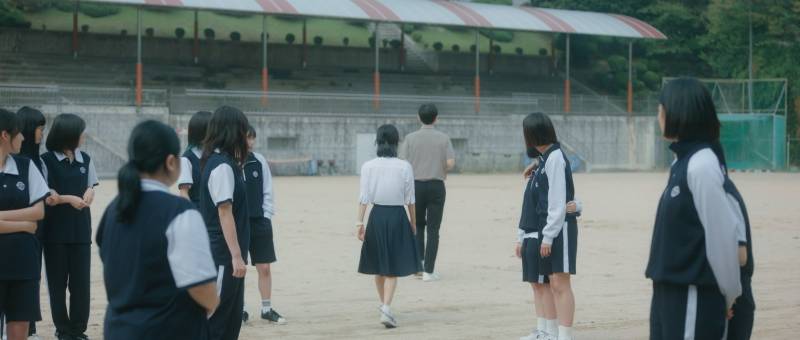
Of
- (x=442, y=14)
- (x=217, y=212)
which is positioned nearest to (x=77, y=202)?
(x=217, y=212)

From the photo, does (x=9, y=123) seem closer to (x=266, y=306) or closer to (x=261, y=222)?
(x=261, y=222)

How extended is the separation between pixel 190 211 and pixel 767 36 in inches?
1892

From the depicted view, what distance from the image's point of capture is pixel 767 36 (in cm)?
4828

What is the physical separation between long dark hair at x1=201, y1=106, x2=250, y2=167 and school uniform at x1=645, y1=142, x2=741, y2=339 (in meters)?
2.68

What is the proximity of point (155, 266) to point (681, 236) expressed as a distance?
79.4 inches

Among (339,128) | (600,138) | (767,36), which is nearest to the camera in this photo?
(339,128)

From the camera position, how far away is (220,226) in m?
6.15

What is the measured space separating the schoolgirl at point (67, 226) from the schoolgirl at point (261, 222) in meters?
1.36

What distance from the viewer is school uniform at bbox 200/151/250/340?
589cm

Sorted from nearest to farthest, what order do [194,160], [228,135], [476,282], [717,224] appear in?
[717,224] → [228,135] → [194,160] → [476,282]

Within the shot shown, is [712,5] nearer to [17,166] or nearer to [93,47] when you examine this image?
[93,47]

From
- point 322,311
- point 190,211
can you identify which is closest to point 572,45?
point 322,311

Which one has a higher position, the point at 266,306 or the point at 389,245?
the point at 389,245

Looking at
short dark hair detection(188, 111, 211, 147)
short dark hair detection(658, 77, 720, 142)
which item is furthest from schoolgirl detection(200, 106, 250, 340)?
short dark hair detection(658, 77, 720, 142)
